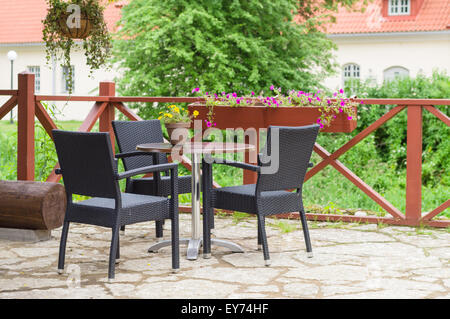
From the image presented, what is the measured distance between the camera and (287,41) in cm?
1345

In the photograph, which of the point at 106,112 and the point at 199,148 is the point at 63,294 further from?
the point at 106,112

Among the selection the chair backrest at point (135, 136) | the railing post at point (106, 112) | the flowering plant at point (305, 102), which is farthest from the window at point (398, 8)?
the chair backrest at point (135, 136)

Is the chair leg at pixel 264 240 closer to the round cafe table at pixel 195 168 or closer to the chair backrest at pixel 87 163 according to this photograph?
the round cafe table at pixel 195 168

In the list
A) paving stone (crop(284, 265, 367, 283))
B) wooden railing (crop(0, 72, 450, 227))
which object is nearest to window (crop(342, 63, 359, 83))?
wooden railing (crop(0, 72, 450, 227))

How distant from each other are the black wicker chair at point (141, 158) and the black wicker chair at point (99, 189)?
0.80 m

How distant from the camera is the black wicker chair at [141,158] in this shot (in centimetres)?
496

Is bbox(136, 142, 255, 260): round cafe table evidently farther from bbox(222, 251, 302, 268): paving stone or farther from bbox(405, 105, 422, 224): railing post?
bbox(405, 105, 422, 224): railing post

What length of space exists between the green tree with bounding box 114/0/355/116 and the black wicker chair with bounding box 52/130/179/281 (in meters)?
8.52

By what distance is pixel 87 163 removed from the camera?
392cm

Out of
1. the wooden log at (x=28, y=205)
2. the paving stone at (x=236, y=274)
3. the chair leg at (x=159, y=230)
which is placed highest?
the wooden log at (x=28, y=205)

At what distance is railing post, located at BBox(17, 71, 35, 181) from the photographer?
18.0 ft
